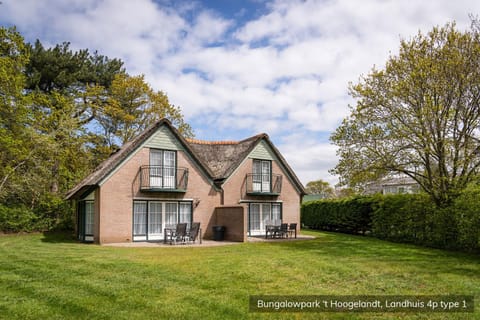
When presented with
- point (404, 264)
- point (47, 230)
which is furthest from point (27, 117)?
point (404, 264)

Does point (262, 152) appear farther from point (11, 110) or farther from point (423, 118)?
point (11, 110)

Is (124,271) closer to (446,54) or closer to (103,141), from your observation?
(446,54)

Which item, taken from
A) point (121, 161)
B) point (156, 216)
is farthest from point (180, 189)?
point (121, 161)

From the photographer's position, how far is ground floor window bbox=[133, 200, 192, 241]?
65.7 feet

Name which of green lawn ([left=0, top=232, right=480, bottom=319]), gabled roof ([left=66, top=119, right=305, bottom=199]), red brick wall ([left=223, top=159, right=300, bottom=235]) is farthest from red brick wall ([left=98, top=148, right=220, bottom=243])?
green lawn ([left=0, top=232, right=480, bottom=319])

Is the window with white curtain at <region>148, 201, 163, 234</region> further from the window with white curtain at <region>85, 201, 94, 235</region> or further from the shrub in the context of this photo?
the shrub

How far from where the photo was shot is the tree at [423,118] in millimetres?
16828

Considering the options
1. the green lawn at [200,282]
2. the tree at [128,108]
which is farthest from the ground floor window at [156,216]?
the tree at [128,108]

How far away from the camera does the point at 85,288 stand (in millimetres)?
8047

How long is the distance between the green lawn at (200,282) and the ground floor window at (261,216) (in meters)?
10.9

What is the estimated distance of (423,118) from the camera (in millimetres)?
17328

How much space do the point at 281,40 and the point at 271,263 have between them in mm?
7231

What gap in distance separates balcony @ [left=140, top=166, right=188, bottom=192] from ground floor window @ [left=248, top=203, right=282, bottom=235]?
4970 mm

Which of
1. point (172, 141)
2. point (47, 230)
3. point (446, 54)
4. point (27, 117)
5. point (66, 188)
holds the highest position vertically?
point (446, 54)
